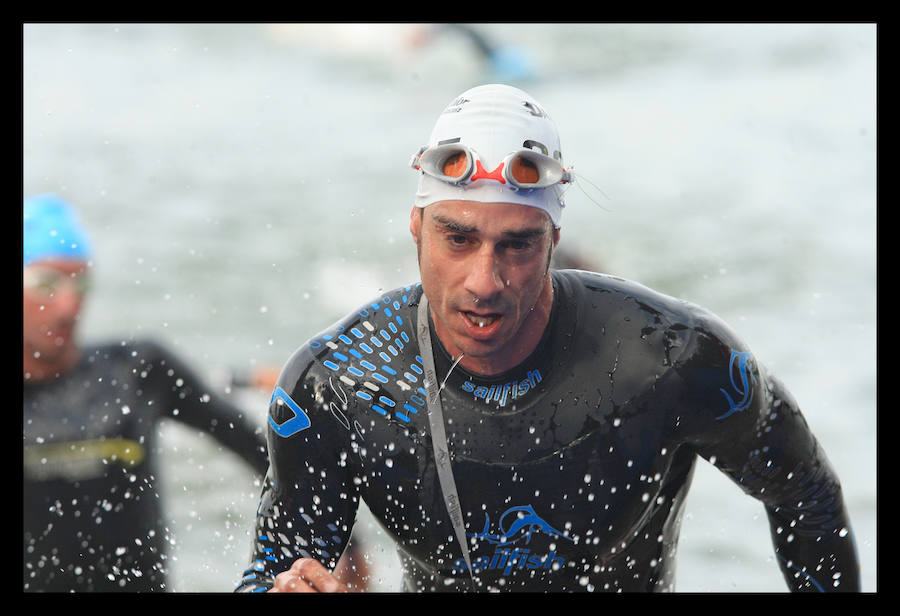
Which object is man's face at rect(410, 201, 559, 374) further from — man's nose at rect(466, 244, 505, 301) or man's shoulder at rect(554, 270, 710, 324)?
man's shoulder at rect(554, 270, 710, 324)

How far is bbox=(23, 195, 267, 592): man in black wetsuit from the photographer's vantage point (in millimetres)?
4949

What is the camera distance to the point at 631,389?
134 inches

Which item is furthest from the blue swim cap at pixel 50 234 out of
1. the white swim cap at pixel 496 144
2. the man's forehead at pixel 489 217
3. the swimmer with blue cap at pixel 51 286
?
the man's forehead at pixel 489 217

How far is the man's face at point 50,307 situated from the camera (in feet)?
16.1

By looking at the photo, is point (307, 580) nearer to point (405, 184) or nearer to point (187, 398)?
point (187, 398)

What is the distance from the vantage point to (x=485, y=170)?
3273 millimetres

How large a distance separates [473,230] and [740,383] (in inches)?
35.7

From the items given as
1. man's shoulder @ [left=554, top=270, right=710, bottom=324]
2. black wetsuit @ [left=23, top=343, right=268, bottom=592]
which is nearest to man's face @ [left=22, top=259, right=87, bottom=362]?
black wetsuit @ [left=23, top=343, right=268, bottom=592]

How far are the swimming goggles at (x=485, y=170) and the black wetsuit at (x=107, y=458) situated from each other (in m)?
2.16

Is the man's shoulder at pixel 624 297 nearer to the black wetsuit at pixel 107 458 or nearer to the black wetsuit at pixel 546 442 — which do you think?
the black wetsuit at pixel 546 442

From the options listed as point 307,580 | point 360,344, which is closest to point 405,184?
point 360,344

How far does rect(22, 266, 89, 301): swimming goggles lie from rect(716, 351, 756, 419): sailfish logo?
294 centimetres
